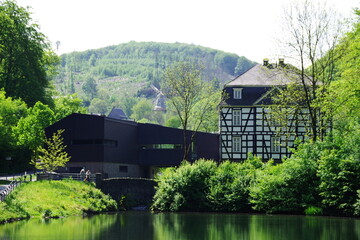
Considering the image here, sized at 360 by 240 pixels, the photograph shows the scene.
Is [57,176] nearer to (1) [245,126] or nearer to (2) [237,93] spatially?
(1) [245,126]

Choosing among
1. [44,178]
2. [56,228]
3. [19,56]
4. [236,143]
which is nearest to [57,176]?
[44,178]

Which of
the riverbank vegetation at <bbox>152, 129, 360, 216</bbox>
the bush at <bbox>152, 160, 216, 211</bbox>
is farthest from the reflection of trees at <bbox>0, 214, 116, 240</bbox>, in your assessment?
the riverbank vegetation at <bbox>152, 129, 360, 216</bbox>

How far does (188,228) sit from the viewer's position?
95.8 feet

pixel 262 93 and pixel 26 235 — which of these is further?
pixel 262 93

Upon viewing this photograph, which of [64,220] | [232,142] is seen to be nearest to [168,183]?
[64,220]

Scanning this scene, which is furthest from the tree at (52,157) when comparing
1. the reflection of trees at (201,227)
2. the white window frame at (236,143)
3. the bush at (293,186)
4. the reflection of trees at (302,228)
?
the reflection of trees at (302,228)

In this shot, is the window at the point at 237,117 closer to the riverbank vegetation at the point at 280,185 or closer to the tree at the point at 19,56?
the riverbank vegetation at the point at 280,185

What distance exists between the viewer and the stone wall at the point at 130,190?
4509 centimetres

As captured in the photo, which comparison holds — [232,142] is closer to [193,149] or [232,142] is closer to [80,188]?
[193,149]

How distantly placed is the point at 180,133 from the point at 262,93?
345 inches

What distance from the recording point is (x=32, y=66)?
66.1m

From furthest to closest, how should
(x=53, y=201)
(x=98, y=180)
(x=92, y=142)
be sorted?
(x=92, y=142)
(x=98, y=180)
(x=53, y=201)

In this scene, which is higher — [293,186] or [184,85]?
[184,85]

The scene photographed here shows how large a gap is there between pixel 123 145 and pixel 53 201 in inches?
660
